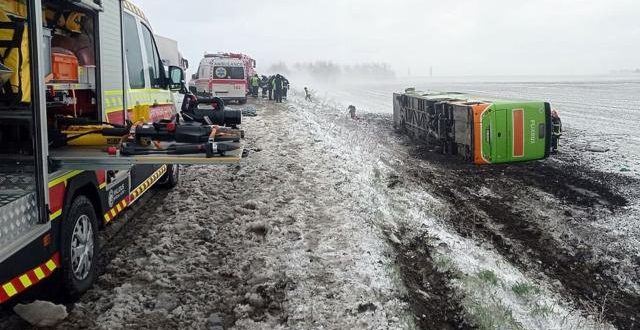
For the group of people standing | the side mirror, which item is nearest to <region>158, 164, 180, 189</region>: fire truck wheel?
the side mirror

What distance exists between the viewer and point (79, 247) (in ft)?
15.0

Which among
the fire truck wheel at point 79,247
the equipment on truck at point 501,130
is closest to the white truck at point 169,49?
the equipment on truck at point 501,130

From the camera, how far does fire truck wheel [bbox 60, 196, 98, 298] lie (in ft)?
14.0

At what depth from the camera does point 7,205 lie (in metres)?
3.50

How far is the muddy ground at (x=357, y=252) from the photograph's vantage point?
4.64 metres

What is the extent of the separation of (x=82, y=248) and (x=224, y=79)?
2195 cm

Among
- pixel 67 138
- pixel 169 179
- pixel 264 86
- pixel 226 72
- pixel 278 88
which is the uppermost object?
pixel 226 72

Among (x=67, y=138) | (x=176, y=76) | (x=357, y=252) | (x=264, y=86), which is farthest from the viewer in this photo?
(x=264, y=86)

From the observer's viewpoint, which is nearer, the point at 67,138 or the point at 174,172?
the point at 67,138

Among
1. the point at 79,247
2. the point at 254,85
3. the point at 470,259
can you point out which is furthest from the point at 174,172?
the point at 254,85

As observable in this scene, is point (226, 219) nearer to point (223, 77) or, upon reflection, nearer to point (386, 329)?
point (386, 329)

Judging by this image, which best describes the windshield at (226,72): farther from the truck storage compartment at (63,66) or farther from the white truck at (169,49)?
the truck storage compartment at (63,66)

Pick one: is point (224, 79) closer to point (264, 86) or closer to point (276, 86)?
point (276, 86)

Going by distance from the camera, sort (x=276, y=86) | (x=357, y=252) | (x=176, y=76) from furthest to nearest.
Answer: (x=276, y=86) < (x=176, y=76) < (x=357, y=252)
